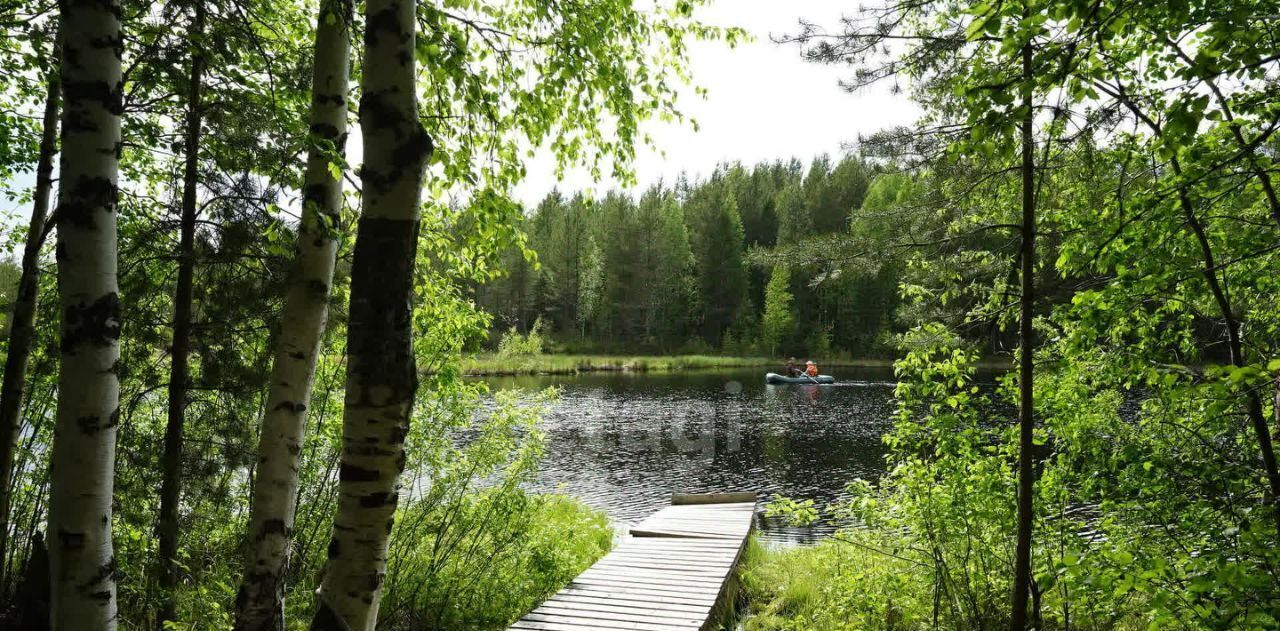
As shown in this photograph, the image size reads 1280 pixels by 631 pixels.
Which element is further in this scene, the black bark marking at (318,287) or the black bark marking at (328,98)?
the black bark marking at (328,98)

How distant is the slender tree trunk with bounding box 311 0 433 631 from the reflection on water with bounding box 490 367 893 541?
6.53 metres

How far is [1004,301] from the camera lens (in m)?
5.21

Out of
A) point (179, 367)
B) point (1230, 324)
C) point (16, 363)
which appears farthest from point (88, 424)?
point (1230, 324)

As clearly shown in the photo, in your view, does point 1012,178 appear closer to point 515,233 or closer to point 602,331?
point 515,233

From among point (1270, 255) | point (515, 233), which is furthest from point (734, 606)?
point (1270, 255)

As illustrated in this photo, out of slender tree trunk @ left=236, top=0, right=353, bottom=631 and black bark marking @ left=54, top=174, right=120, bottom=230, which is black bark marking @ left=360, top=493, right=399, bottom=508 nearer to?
slender tree trunk @ left=236, top=0, right=353, bottom=631

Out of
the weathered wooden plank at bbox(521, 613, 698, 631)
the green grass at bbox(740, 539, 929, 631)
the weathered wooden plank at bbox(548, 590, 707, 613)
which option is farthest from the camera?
the weathered wooden plank at bbox(548, 590, 707, 613)

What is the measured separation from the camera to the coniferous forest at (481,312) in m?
2.59

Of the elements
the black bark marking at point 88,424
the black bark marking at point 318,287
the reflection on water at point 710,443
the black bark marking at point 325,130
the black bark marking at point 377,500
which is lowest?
the reflection on water at point 710,443

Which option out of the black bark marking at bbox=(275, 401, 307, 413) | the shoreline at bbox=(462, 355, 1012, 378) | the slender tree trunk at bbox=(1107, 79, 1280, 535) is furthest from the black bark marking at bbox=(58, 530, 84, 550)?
the shoreline at bbox=(462, 355, 1012, 378)

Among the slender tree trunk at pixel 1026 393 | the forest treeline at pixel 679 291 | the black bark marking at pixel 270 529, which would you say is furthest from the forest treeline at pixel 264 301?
the forest treeline at pixel 679 291

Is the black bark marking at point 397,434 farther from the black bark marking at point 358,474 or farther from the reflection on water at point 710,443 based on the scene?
the reflection on water at point 710,443

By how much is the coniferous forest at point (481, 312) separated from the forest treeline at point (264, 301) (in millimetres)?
19

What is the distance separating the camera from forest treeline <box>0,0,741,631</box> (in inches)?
98.0
